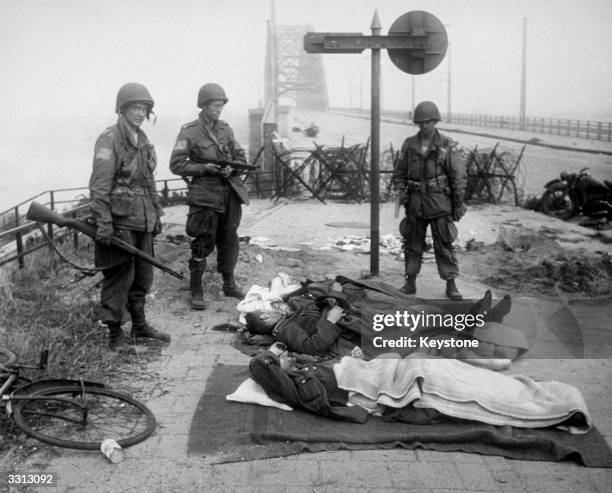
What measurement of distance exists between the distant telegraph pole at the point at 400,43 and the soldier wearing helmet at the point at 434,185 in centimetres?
49

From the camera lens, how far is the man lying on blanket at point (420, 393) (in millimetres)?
3949

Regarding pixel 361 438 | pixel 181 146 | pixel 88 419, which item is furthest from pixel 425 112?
pixel 88 419

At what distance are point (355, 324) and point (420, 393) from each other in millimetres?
1129

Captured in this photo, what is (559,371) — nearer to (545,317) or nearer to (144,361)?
(545,317)

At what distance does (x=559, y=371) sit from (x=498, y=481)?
1877 millimetres

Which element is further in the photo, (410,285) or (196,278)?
(410,285)

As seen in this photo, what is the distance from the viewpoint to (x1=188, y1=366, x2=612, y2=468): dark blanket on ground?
3680 millimetres

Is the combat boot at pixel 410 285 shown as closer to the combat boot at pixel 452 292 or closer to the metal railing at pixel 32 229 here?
the combat boot at pixel 452 292

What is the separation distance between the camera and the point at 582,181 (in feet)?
45.2

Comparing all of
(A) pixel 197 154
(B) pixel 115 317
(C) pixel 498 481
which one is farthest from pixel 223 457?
(A) pixel 197 154

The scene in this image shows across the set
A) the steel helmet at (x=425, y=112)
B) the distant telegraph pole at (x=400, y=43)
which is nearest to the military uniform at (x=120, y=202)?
the distant telegraph pole at (x=400, y=43)

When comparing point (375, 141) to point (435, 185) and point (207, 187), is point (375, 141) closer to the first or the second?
point (435, 185)

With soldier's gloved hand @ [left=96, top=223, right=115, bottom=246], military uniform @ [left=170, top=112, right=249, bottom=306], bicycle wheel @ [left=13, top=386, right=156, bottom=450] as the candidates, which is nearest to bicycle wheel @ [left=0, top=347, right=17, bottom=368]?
bicycle wheel @ [left=13, top=386, right=156, bottom=450]

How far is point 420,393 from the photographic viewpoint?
160 inches
